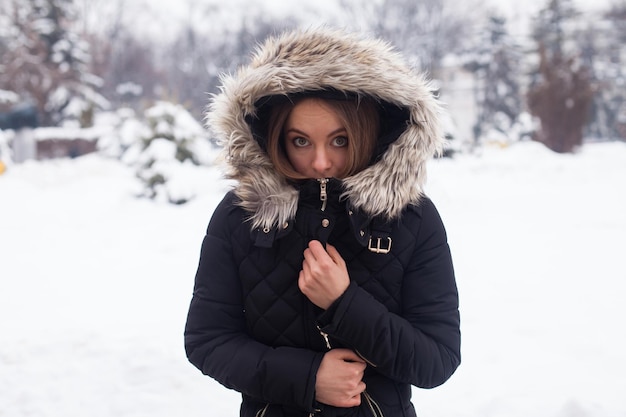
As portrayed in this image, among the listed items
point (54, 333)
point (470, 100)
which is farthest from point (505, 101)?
point (54, 333)

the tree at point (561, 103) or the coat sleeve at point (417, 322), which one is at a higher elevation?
the tree at point (561, 103)

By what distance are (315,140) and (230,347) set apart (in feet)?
1.92

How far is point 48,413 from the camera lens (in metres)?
3.38

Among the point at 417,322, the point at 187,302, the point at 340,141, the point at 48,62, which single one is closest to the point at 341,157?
the point at 340,141

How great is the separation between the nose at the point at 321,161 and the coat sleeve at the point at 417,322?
0.28 m

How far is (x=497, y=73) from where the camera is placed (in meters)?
36.3

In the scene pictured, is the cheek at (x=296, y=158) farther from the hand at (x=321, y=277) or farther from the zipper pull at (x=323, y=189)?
the hand at (x=321, y=277)

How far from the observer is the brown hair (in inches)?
60.2

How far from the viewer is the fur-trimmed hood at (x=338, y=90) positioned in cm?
147

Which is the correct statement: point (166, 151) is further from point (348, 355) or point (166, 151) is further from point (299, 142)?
point (348, 355)

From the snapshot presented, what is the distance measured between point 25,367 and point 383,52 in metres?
3.61

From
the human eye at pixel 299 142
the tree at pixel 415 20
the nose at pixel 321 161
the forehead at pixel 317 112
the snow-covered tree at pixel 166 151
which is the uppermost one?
the tree at pixel 415 20

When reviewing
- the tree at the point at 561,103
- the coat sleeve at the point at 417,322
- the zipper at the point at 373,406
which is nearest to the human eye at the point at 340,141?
the coat sleeve at the point at 417,322

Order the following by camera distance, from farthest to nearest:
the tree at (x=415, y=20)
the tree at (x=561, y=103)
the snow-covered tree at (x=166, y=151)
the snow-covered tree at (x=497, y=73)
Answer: the tree at (x=415, y=20), the snow-covered tree at (x=497, y=73), the tree at (x=561, y=103), the snow-covered tree at (x=166, y=151)
